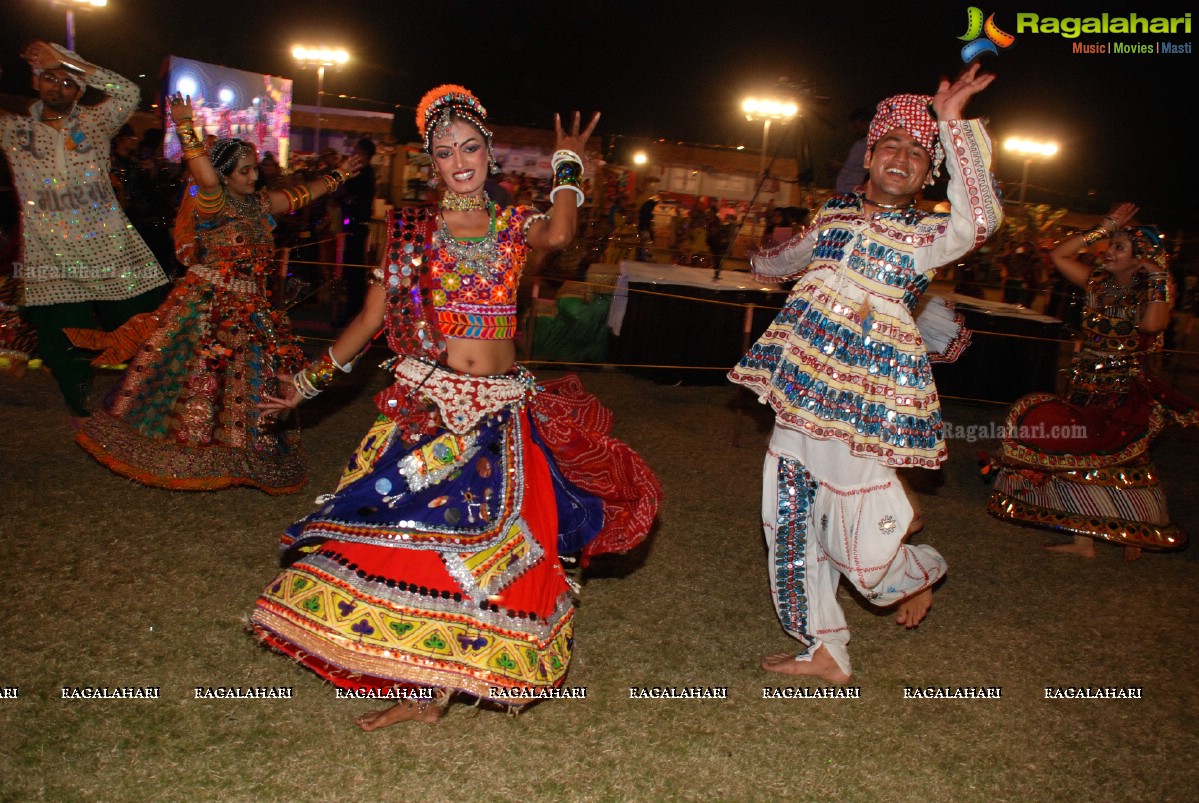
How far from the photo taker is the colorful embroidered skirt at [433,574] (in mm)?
2475

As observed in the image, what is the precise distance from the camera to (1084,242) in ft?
16.1

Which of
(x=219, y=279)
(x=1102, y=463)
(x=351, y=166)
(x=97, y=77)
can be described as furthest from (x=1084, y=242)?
(x=97, y=77)

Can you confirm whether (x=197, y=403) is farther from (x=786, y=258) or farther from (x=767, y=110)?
(x=767, y=110)

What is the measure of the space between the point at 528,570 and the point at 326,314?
812 cm

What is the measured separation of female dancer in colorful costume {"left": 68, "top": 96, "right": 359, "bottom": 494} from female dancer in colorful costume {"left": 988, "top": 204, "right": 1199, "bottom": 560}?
4211 mm

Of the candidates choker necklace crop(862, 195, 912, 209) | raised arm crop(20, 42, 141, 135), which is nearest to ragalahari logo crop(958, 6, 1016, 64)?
choker necklace crop(862, 195, 912, 209)

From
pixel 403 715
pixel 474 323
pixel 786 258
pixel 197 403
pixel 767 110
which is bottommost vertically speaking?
pixel 403 715

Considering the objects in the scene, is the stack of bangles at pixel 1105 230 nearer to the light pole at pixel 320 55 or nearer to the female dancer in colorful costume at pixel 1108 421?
the female dancer in colorful costume at pixel 1108 421

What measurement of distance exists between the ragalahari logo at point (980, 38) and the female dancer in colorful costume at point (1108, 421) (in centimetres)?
226

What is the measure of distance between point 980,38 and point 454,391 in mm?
2110

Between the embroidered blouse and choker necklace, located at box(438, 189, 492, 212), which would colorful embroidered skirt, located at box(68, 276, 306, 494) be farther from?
the embroidered blouse

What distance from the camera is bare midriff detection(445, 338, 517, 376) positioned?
9.12 feet

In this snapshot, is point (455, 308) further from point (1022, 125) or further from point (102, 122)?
point (1022, 125)

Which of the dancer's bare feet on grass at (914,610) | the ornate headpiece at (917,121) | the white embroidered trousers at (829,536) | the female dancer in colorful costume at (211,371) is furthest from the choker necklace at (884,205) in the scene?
the female dancer in colorful costume at (211,371)
